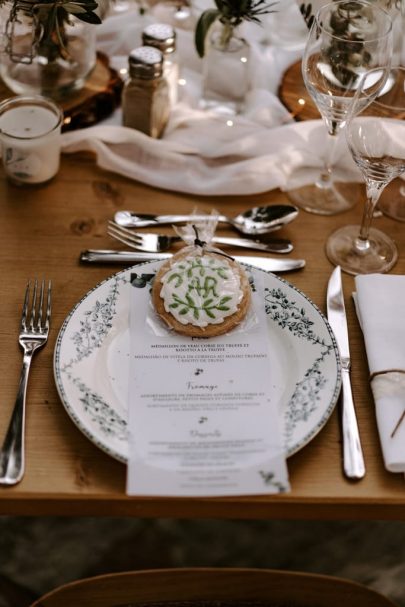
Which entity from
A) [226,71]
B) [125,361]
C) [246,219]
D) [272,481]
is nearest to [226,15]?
[226,71]

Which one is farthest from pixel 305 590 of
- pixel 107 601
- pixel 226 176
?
pixel 226 176

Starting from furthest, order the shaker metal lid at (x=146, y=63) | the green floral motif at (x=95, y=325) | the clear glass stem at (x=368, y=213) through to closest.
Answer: the shaker metal lid at (x=146, y=63), the clear glass stem at (x=368, y=213), the green floral motif at (x=95, y=325)

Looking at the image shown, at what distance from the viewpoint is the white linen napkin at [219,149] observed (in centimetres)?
107

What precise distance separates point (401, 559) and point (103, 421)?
2.17 ft

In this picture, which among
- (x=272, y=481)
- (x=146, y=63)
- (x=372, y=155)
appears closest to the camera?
(x=272, y=481)

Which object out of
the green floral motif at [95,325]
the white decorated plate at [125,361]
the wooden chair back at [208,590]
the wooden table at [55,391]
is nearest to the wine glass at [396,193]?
the wooden table at [55,391]

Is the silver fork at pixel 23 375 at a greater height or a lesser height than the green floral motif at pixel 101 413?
lesser

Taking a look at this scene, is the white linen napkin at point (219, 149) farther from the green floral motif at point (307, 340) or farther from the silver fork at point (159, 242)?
the green floral motif at point (307, 340)

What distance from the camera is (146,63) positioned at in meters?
1.05

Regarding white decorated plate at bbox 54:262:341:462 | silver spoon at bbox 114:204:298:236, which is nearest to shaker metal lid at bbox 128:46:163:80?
silver spoon at bbox 114:204:298:236

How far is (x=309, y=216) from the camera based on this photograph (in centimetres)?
104

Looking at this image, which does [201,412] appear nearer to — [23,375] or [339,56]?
[23,375]

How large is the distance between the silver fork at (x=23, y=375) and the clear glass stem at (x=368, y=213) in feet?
1.43

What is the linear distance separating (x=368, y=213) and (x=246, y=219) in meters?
0.17
